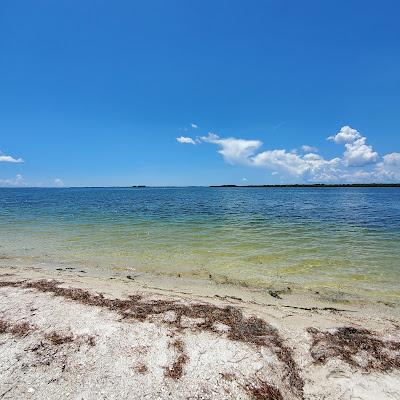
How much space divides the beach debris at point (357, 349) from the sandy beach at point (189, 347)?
2 centimetres

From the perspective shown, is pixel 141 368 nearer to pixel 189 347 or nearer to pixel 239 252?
pixel 189 347

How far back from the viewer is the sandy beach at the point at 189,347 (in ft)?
15.8

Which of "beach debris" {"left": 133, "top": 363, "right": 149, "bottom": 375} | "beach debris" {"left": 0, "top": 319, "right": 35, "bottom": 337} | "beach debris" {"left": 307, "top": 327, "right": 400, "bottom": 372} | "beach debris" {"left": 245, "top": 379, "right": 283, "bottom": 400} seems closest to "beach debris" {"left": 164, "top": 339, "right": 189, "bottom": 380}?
"beach debris" {"left": 133, "top": 363, "right": 149, "bottom": 375}

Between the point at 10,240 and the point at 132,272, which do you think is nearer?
the point at 132,272

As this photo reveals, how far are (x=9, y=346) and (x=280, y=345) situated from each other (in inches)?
219

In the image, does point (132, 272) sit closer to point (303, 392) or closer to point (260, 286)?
point (260, 286)

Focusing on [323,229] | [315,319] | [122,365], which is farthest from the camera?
[323,229]

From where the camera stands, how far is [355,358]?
18.7 ft

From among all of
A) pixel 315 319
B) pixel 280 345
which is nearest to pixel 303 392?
pixel 280 345

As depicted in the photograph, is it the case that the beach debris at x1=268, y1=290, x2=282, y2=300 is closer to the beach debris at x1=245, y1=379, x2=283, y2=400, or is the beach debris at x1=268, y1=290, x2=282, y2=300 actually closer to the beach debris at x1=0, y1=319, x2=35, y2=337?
the beach debris at x1=245, y1=379, x2=283, y2=400

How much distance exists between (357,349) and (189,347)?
351 centimetres

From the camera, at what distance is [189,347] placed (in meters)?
5.87

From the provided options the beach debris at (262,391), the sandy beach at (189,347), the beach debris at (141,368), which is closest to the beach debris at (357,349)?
the sandy beach at (189,347)

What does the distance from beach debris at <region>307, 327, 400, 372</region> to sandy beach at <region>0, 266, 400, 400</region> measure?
0.02 meters
